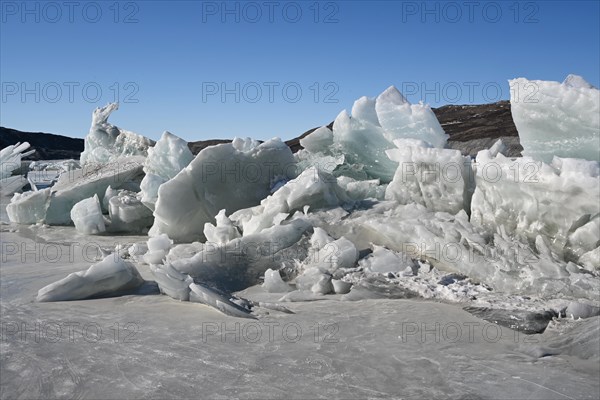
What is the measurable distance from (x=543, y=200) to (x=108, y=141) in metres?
9.67

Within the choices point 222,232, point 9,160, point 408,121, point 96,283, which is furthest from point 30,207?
point 408,121

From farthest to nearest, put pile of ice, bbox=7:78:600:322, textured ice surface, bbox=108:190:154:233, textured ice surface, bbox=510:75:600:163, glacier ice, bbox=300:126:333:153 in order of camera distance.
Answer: textured ice surface, bbox=108:190:154:233 → glacier ice, bbox=300:126:333:153 → textured ice surface, bbox=510:75:600:163 → pile of ice, bbox=7:78:600:322

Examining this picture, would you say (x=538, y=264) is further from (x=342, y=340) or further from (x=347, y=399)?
(x=347, y=399)

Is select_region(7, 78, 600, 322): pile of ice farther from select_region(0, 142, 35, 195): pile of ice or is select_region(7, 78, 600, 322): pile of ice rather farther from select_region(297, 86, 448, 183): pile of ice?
select_region(0, 142, 35, 195): pile of ice

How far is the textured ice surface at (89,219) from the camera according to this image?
6.94 m

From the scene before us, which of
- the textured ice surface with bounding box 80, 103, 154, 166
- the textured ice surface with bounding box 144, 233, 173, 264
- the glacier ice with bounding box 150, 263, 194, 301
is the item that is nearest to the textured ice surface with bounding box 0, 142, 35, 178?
the textured ice surface with bounding box 80, 103, 154, 166

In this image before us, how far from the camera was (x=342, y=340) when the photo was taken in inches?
108

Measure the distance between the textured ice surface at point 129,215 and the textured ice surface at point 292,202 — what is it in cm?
222

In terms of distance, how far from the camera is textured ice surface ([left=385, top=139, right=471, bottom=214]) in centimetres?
452

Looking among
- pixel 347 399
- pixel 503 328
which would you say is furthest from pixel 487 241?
pixel 347 399

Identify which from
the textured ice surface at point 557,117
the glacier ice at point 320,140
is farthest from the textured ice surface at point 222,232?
the textured ice surface at point 557,117

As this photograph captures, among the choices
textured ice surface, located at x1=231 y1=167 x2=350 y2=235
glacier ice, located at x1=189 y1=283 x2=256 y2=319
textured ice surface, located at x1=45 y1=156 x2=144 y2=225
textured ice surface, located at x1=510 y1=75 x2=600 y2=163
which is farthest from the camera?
textured ice surface, located at x1=45 y1=156 x2=144 y2=225

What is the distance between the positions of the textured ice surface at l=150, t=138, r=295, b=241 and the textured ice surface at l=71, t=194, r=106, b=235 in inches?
56.0

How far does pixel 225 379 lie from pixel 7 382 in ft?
2.78
